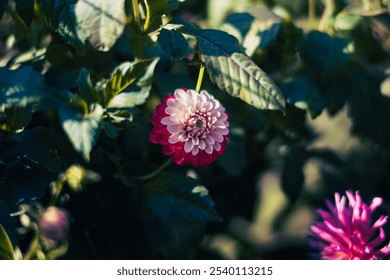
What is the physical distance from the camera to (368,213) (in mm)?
1134

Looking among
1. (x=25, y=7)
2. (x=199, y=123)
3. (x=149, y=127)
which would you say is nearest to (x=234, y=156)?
(x=149, y=127)

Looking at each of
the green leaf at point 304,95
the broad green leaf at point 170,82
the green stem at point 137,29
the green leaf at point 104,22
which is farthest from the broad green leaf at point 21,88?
the green leaf at point 304,95

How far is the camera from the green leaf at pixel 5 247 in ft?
3.37

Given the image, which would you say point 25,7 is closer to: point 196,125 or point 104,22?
point 104,22

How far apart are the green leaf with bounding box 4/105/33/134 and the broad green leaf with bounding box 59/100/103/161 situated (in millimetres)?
124

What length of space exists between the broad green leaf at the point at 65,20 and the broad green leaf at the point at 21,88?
0.32 ft

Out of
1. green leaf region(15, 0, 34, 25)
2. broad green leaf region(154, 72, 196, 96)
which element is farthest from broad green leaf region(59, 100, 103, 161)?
broad green leaf region(154, 72, 196, 96)

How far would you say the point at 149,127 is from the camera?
1384mm

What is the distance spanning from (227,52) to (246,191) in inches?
24.7

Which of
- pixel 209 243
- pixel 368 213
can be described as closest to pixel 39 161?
pixel 368 213

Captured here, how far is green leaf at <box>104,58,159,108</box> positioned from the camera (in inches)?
40.2

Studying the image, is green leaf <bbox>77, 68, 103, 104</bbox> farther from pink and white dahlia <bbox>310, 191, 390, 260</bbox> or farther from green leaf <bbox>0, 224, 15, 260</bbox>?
pink and white dahlia <bbox>310, 191, 390, 260</bbox>
